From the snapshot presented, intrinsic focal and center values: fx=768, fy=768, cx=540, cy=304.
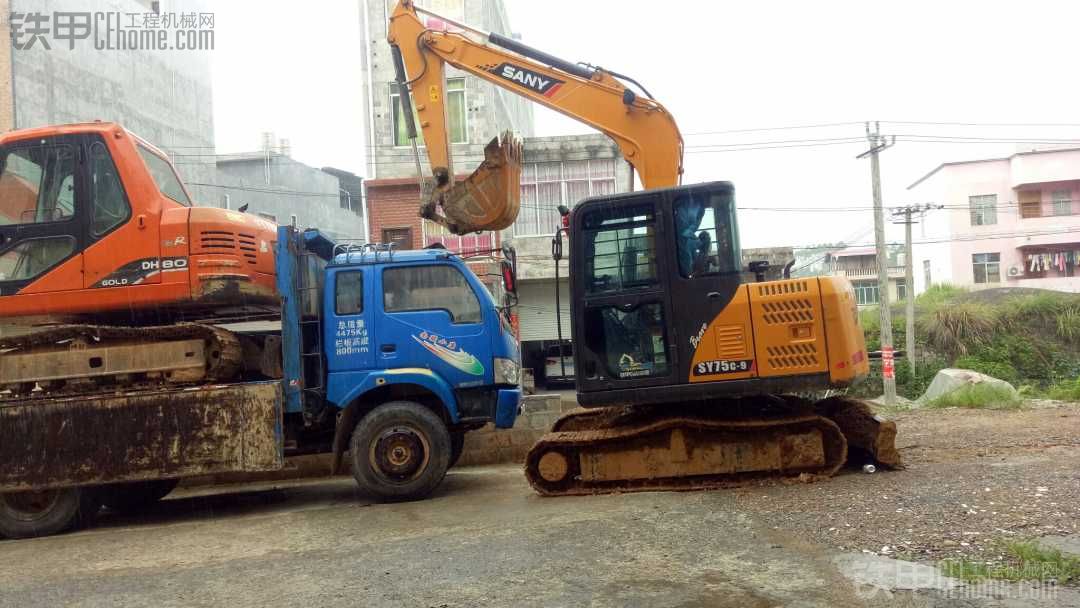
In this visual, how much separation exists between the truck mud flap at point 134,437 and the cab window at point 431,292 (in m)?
1.57

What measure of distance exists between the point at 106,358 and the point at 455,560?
4.15 metres

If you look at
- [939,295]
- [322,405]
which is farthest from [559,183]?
[939,295]

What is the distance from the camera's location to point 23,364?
22.9 feet

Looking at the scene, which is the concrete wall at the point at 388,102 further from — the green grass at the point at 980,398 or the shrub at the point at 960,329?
the shrub at the point at 960,329

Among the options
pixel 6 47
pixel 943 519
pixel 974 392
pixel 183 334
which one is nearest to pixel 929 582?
pixel 943 519

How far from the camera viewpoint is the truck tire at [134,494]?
774cm

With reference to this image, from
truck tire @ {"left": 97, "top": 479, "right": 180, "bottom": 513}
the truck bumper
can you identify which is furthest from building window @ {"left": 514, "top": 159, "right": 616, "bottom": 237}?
truck tire @ {"left": 97, "top": 479, "right": 180, "bottom": 513}

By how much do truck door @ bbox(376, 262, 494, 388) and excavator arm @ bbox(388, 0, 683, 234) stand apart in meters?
0.87

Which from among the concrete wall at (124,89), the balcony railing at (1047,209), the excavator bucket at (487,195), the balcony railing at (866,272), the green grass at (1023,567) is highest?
the concrete wall at (124,89)

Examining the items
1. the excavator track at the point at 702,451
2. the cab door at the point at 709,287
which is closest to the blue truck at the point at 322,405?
the excavator track at the point at 702,451

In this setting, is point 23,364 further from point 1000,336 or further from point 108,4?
point 1000,336

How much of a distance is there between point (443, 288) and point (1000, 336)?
87.6ft

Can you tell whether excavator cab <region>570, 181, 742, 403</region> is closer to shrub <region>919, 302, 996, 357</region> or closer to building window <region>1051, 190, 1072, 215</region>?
shrub <region>919, 302, 996, 357</region>

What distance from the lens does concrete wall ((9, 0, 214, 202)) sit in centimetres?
1698
